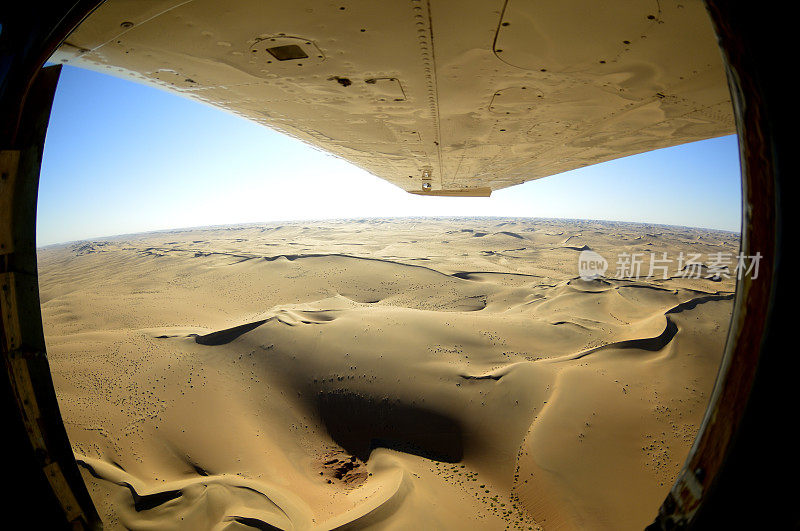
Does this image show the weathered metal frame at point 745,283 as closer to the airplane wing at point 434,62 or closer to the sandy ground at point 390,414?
the airplane wing at point 434,62

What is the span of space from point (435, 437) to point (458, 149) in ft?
23.4

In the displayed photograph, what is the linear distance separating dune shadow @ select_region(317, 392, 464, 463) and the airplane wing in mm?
7355

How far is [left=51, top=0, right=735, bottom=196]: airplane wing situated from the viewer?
5.53ft

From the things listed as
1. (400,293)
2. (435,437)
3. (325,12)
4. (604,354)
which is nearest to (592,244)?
(400,293)

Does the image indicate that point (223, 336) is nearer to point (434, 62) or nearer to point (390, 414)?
point (390, 414)

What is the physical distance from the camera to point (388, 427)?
819 cm

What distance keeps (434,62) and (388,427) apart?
849 cm

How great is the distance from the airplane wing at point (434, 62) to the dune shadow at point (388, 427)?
290 inches

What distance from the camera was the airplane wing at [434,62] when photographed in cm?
168

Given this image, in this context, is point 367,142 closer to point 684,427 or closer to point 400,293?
point 684,427

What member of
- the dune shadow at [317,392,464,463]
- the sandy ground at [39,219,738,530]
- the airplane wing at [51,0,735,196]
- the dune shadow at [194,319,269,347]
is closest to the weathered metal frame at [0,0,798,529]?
the airplane wing at [51,0,735,196]

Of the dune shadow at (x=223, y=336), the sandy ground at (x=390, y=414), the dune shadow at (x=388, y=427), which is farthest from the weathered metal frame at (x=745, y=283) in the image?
the dune shadow at (x=223, y=336)

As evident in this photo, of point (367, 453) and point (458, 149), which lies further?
point (367, 453)

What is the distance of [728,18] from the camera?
2.56 ft
